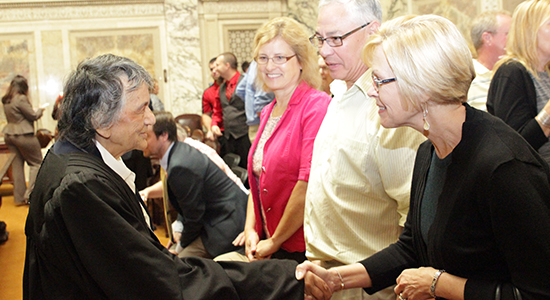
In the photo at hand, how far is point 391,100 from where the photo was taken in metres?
1.49

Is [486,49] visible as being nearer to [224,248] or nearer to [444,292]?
[224,248]

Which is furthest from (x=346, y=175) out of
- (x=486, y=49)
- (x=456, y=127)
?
(x=486, y=49)

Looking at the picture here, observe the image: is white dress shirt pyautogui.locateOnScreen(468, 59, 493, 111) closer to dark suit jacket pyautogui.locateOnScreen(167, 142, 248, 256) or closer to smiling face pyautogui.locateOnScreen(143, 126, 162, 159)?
dark suit jacket pyautogui.locateOnScreen(167, 142, 248, 256)

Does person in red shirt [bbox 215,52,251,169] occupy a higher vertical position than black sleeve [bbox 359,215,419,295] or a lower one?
higher

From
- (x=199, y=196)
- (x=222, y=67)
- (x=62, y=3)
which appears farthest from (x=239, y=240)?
(x=62, y=3)

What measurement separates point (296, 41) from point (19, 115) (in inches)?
258

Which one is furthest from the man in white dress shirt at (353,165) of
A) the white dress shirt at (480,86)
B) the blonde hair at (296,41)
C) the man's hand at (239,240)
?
the white dress shirt at (480,86)

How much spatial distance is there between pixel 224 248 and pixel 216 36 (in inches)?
292

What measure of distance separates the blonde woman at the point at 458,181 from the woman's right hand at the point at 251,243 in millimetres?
1206

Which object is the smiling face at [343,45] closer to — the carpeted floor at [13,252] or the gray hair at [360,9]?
the gray hair at [360,9]

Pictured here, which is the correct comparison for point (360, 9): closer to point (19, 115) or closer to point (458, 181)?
point (458, 181)

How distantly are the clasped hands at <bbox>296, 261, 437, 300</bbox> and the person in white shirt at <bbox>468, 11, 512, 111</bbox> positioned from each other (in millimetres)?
2024

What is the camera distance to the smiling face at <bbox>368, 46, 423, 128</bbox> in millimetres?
1469

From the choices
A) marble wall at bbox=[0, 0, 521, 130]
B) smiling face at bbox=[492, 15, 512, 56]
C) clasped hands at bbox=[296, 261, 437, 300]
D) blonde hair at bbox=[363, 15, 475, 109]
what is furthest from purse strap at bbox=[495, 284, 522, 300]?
marble wall at bbox=[0, 0, 521, 130]
